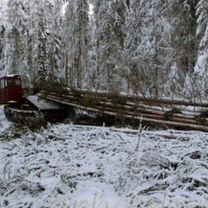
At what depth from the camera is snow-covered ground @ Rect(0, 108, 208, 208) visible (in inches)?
219

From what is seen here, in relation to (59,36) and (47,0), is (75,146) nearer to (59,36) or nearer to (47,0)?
(47,0)

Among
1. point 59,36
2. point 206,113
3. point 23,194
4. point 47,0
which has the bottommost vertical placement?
point 23,194

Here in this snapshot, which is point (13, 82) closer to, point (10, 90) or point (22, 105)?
point (10, 90)

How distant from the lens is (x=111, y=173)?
683cm

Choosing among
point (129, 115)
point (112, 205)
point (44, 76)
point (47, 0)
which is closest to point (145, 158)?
point (112, 205)

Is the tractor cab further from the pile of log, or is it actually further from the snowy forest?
the pile of log

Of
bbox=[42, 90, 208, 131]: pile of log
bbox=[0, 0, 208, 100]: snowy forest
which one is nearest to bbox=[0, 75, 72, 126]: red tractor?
bbox=[0, 0, 208, 100]: snowy forest

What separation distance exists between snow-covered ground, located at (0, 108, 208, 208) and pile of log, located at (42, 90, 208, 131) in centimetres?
89

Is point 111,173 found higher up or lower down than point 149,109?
lower down

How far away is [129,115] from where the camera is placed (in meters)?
12.3

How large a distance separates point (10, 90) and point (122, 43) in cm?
1349

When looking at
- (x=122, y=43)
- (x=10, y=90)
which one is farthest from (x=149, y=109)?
(x=122, y=43)

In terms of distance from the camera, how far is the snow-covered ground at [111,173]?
219 inches

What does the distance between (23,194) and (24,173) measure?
43.1 inches
